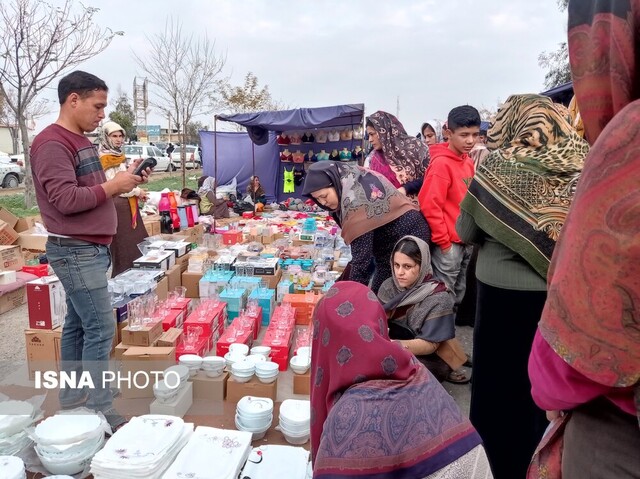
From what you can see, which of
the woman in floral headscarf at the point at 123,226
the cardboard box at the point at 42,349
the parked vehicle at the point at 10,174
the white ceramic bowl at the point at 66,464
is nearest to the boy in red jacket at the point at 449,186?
the white ceramic bowl at the point at 66,464

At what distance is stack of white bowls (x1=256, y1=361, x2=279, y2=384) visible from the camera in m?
→ 2.53

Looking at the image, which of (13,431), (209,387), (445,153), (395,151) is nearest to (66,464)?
(13,431)

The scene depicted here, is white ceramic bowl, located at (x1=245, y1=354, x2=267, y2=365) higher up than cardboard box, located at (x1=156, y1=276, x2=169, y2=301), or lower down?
lower down

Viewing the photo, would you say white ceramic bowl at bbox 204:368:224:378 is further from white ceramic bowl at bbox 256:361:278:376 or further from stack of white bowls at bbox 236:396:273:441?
stack of white bowls at bbox 236:396:273:441

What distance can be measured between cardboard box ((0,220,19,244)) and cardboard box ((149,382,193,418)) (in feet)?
12.1

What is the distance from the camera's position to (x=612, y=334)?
65cm

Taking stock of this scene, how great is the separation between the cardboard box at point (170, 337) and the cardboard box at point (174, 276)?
3.80ft

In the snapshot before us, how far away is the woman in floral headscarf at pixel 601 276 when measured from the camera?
62 centimetres

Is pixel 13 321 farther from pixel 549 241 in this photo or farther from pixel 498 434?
pixel 549 241

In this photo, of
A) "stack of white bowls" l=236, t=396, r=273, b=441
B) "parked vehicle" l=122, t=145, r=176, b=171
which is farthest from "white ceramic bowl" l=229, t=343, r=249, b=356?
"parked vehicle" l=122, t=145, r=176, b=171

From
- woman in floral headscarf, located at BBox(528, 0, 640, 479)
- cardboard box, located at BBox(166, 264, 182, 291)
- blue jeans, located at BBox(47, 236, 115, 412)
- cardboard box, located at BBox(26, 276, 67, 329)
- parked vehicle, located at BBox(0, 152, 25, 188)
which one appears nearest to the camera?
woman in floral headscarf, located at BBox(528, 0, 640, 479)

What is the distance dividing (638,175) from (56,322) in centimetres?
315

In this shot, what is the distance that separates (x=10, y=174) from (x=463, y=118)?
16.9 meters

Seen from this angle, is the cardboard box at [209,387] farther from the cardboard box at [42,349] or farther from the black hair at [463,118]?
the black hair at [463,118]
